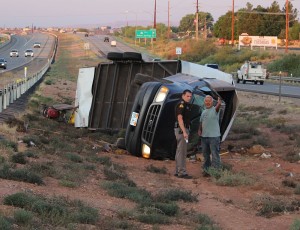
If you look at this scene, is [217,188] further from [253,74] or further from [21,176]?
[253,74]

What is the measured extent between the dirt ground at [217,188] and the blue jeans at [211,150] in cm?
37

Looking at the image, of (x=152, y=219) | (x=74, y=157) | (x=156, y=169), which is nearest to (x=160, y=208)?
(x=152, y=219)

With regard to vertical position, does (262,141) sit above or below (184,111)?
below

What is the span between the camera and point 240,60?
9106 centimetres

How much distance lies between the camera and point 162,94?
50.4 feet

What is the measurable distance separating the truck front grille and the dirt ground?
617mm

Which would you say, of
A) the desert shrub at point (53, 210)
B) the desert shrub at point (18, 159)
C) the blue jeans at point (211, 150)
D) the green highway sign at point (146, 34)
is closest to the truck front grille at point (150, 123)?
the blue jeans at point (211, 150)

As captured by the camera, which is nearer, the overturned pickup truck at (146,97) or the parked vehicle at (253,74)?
the overturned pickup truck at (146,97)

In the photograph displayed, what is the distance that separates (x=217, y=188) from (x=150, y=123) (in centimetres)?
322

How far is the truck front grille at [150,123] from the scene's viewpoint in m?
15.1

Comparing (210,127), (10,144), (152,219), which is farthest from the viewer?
(10,144)

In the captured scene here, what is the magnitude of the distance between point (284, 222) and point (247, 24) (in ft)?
438

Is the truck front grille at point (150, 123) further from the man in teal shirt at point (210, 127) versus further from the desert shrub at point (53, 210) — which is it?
the desert shrub at point (53, 210)

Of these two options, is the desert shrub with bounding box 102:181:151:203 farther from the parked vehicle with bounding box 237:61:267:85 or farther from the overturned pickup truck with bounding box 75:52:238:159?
the parked vehicle with bounding box 237:61:267:85
